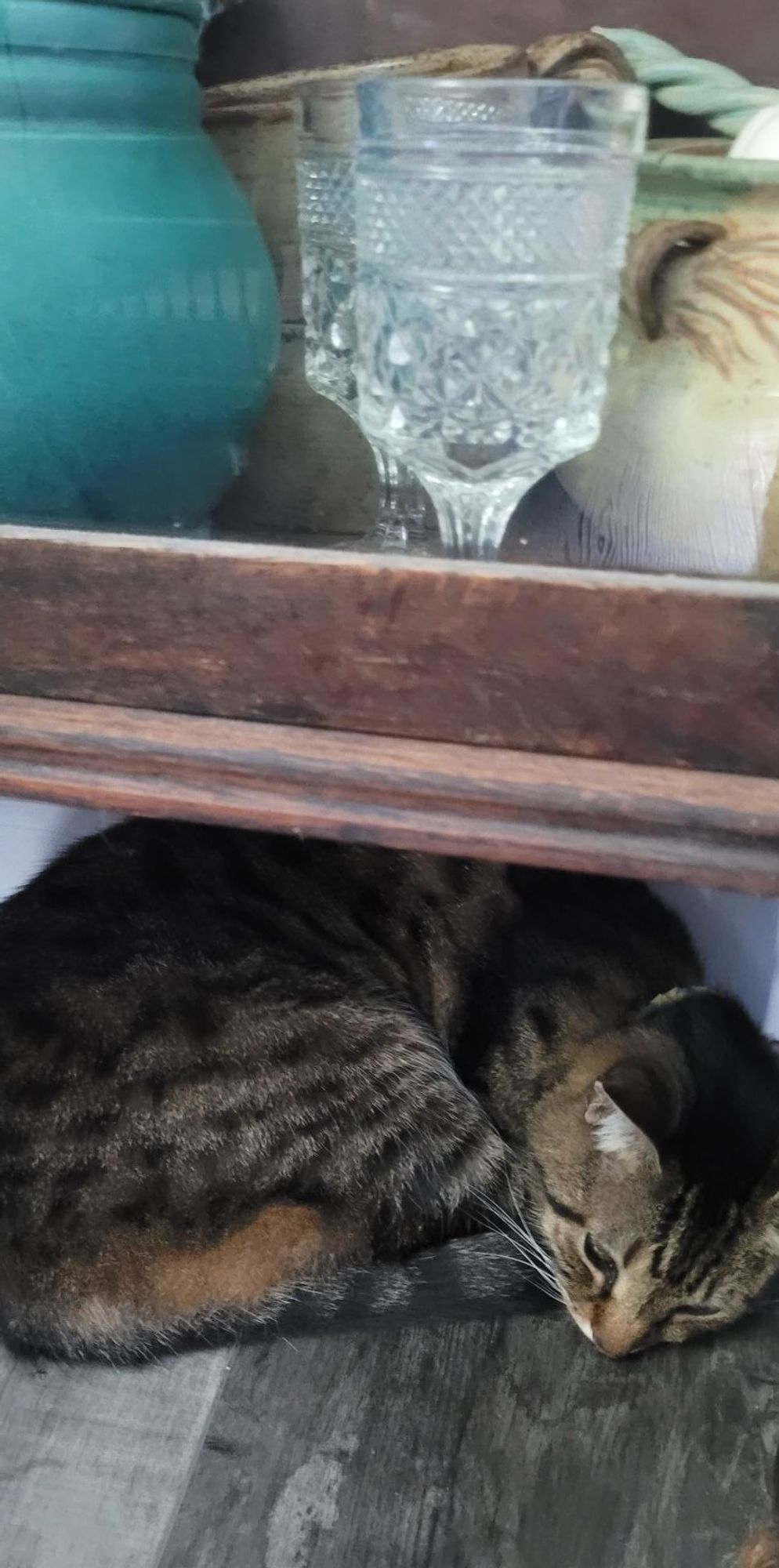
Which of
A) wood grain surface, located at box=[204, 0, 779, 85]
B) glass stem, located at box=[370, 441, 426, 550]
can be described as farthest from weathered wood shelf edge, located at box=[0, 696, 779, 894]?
wood grain surface, located at box=[204, 0, 779, 85]

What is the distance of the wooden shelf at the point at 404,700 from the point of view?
0.52 m

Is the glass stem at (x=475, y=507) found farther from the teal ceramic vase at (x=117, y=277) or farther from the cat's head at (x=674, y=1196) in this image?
the cat's head at (x=674, y=1196)

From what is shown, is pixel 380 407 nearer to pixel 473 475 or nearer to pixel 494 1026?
pixel 473 475

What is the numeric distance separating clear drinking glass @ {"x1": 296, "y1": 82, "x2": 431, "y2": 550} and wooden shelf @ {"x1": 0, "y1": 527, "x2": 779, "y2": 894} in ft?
0.30

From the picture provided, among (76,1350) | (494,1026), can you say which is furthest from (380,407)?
(76,1350)

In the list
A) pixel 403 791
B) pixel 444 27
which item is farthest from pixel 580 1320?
pixel 444 27

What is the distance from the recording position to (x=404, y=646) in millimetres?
549

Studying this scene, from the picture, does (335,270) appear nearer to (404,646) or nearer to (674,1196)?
(404,646)

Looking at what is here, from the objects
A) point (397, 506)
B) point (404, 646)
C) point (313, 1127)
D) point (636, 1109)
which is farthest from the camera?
point (313, 1127)

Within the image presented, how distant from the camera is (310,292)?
0.70 metres

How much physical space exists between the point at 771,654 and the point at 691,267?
22cm

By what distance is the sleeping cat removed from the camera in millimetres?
862

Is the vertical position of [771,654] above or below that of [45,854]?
above

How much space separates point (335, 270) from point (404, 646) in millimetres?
277
